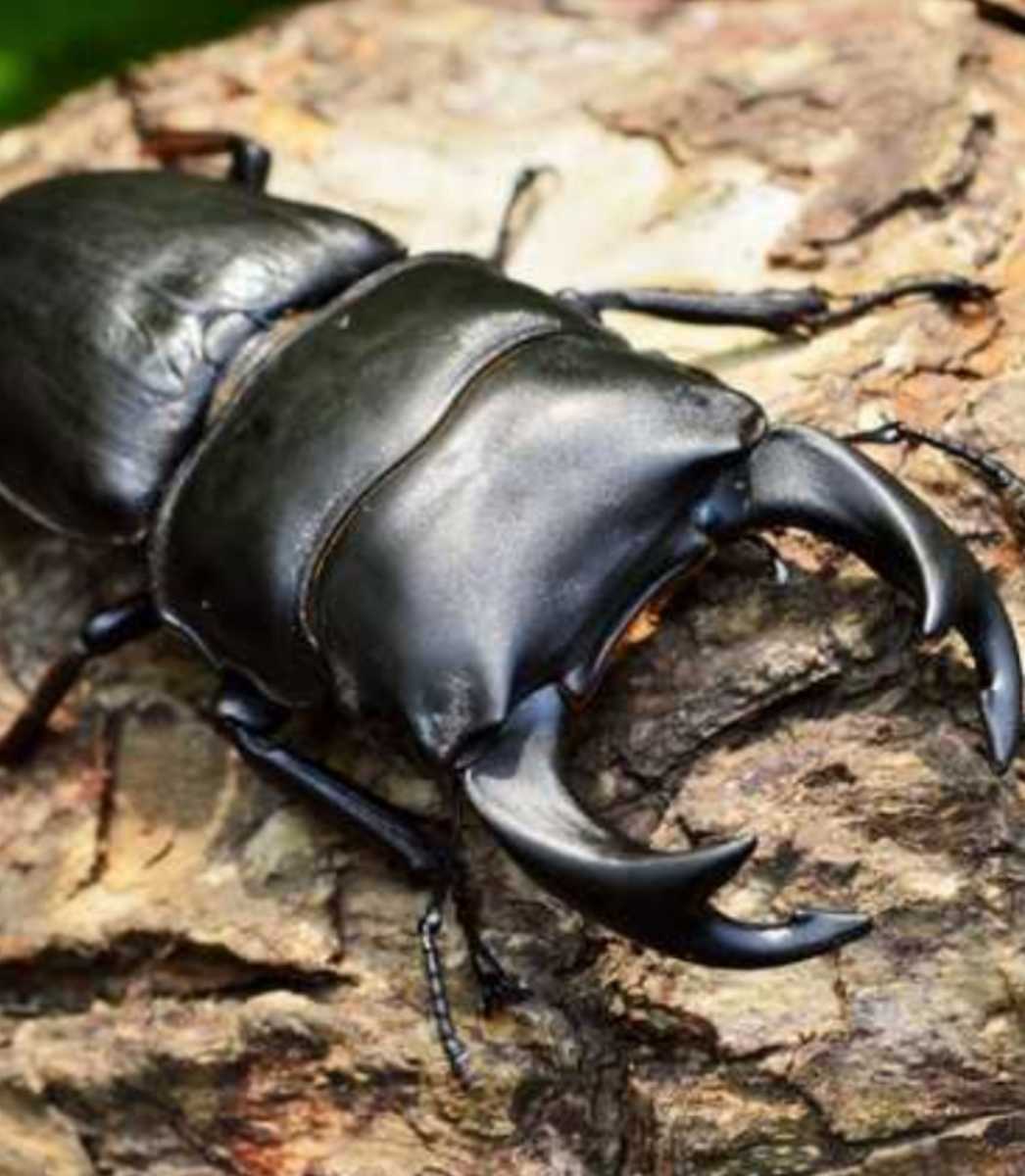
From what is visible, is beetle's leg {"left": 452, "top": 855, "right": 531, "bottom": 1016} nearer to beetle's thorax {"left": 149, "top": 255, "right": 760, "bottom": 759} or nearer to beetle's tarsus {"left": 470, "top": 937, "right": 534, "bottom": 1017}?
beetle's tarsus {"left": 470, "top": 937, "right": 534, "bottom": 1017}

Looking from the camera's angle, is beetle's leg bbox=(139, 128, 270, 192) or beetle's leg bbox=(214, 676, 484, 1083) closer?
beetle's leg bbox=(214, 676, 484, 1083)

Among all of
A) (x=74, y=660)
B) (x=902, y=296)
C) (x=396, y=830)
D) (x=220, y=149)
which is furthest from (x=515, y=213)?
(x=396, y=830)

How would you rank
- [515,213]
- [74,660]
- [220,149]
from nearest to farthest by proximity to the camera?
1. [74,660]
2. [515,213]
3. [220,149]

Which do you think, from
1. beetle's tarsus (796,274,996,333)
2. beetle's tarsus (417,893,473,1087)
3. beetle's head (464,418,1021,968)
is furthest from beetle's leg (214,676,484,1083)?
beetle's tarsus (796,274,996,333)

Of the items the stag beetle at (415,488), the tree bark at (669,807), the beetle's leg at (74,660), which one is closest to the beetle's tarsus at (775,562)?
the tree bark at (669,807)

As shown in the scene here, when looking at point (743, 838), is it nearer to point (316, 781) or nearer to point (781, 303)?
point (316, 781)

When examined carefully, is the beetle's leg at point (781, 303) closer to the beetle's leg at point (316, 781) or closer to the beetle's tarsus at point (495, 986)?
the beetle's leg at point (316, 781)
